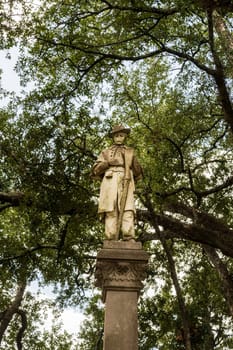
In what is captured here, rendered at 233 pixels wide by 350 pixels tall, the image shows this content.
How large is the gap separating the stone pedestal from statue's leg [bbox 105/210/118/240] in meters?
0.23

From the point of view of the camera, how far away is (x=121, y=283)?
269 inches

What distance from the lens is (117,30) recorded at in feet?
40.7

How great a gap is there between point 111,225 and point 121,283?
991mm

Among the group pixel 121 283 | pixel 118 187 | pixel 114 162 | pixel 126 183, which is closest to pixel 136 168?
pixel 114 162

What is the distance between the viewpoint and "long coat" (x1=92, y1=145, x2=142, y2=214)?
7637mm

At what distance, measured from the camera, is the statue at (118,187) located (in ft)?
24.4

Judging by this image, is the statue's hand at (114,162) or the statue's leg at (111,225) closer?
the statue's leg at (111,225)

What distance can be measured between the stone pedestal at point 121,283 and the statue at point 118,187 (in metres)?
0.39

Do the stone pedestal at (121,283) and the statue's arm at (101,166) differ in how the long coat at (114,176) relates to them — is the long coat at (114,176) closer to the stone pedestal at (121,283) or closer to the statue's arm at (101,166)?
the statue's arm at (101,166)

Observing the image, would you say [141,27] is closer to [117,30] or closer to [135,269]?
[117,30]

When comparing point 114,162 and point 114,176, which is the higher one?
point 114,162

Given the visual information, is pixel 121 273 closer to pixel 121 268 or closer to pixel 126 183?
pixel 121 268


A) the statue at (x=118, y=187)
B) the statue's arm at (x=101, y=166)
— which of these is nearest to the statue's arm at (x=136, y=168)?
the statue at (x=118, y=187)

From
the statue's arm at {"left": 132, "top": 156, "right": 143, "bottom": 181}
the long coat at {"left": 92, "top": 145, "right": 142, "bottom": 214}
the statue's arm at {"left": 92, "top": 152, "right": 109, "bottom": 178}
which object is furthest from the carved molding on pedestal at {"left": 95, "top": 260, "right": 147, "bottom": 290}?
the statue's arm at {"left": 132, "top": 156, "right": 143, "bottom": 181}
